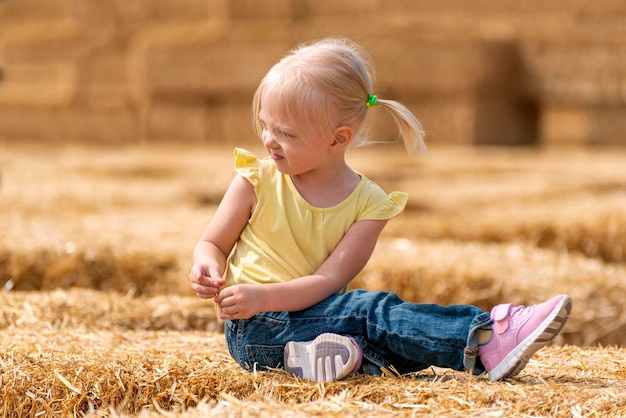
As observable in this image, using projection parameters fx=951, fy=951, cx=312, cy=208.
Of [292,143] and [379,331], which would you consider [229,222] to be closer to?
[292,143]

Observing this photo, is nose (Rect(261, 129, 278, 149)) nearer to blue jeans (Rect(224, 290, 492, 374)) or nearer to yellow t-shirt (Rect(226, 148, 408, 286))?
yellow t-shirt (Rect(226, 148, 408, 286))

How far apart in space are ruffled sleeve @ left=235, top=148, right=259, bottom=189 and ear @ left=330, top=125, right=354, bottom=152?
0.22m

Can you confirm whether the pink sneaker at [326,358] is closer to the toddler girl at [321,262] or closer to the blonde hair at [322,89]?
the toddler girl at [321,262]

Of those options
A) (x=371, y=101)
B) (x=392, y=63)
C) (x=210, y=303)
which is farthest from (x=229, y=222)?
(x=392, y=63)

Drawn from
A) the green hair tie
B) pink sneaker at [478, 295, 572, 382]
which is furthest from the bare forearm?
pink sneaker at [478, 295, 572, 382]

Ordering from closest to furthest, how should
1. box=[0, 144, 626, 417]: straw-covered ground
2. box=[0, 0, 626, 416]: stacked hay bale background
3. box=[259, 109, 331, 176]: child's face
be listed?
box=[0, 144, 626, 417]: straw-covered ground < box=[0, 0, 626, 416]: stacked hay bale background < box=[259, 109, 331, 176]: child's face

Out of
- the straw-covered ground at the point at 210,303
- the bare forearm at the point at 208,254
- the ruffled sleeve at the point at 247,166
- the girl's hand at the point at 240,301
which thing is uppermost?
the ruffled sleeve at the point at 247,166

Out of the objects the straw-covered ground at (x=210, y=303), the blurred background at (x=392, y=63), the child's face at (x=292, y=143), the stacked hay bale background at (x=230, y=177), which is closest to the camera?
the straw-covered ground at (x=210, y=303)

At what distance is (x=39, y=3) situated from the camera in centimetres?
1413

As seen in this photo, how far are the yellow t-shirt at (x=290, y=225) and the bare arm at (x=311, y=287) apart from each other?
4 cm

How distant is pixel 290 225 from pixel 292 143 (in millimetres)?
219

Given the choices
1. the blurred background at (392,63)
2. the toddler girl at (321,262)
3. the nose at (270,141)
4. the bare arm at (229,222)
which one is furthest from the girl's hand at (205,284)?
the blurred background at (392,63)

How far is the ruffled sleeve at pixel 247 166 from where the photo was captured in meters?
2.49

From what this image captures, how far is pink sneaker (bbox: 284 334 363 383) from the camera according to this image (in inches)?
89.0
